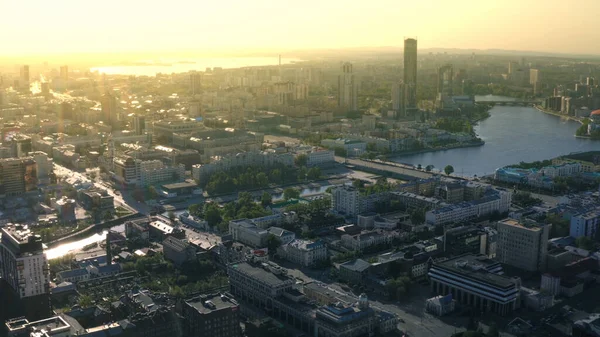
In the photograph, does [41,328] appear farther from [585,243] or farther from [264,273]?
[585,243]

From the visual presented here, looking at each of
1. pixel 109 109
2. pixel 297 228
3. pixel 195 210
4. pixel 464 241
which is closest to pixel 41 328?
pixel 297 228

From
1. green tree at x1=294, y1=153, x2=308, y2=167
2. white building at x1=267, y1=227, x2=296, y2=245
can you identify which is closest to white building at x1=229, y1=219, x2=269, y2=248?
white building at x1=267, y1=227, x2=296, y2=245

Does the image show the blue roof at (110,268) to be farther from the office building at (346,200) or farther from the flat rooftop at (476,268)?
the office building at (346,200)

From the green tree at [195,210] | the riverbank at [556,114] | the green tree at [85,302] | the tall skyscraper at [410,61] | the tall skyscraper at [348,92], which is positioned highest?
the tall skyscraper at [410,61]

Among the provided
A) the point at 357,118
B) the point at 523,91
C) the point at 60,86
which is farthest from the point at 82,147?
the point at 523,91

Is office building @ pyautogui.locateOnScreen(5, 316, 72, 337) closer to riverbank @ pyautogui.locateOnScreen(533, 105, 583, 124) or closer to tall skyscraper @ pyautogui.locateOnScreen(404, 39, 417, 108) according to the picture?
riverbank @ pyautogui.locateOnScreen(533, 105, 583, 124)

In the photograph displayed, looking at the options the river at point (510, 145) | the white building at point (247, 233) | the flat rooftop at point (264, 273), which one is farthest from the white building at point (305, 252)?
the river at point (510, 145)
